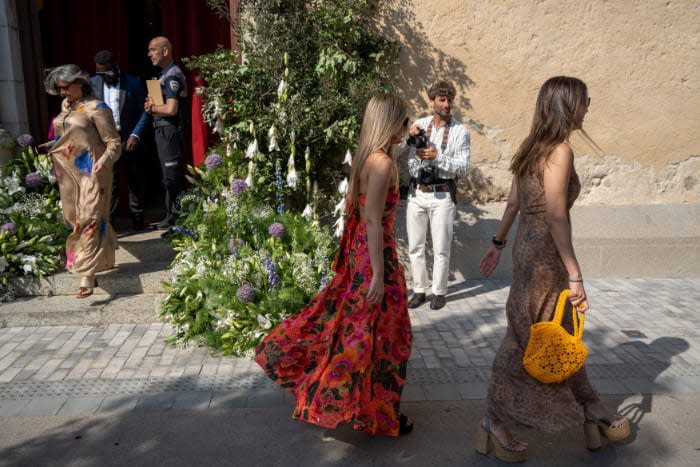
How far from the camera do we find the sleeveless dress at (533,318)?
2887 mm

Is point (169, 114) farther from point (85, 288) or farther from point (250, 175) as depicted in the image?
point (85, 288)

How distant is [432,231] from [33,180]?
3798 millimetres

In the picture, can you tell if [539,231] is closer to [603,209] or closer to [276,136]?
[276,136]

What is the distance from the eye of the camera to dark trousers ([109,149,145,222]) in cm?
609

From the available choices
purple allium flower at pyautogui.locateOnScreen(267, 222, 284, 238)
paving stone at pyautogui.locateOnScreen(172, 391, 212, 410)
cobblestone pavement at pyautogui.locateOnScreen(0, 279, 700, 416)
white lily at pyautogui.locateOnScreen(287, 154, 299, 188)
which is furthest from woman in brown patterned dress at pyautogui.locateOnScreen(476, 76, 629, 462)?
white lily at pyautogui.locateOnScreen(287, 154, 299, 188)

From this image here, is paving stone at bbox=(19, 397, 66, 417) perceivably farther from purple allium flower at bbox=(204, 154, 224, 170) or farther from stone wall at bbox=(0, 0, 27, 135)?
stone wall at bbox=(0, 0, 27, 135)

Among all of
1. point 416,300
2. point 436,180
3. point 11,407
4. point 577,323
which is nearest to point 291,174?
point 436,180

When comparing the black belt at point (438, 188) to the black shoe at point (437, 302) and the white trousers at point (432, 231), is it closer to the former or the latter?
the white trousers at point (432, 231)

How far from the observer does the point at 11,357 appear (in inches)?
169

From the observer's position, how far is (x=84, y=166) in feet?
16.4

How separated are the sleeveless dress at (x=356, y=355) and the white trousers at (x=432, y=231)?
84.5 inches

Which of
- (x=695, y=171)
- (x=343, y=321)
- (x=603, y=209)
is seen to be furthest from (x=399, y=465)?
(x=695, y=171)

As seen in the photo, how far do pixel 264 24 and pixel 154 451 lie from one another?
3.86 metres

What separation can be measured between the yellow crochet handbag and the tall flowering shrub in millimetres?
4304
